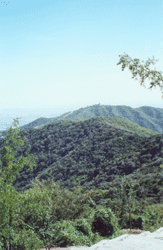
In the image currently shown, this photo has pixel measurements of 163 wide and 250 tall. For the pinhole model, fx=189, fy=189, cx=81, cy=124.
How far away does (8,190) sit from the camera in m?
7.22

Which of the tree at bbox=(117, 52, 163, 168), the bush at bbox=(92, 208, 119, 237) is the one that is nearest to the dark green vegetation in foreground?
the bush at bbox=(92, 208, 119, 237)

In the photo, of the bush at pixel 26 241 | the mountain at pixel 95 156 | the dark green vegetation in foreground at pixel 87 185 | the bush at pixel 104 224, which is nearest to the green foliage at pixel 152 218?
the dark green vegetation in foreground at pixel 87 185

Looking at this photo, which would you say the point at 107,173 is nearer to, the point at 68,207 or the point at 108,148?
the point at 108,148

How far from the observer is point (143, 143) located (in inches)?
1827

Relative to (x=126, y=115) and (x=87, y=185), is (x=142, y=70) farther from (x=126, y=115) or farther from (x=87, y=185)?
(x=126, y=115)

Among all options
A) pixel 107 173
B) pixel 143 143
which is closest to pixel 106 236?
pixel 107 173

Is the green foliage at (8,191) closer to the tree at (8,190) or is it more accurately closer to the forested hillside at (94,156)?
the tree at (8,190)

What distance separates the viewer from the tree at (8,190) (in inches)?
265

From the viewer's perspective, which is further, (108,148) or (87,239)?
(108,148)

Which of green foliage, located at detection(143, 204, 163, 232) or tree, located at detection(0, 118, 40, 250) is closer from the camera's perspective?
tree, located at detection(0, 118, 40, 250)

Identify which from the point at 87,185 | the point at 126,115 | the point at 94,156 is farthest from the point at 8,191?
the point at 126,115

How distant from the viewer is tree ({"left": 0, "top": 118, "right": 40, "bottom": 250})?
265 inches

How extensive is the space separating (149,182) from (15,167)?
24.3 m

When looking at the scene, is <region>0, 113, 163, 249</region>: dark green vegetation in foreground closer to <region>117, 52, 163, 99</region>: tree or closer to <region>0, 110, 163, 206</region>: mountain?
<region>0, 110, 163, 206</region>: mountain
